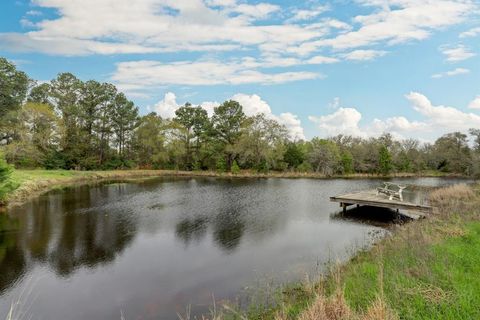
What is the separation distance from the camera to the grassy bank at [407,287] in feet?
16.5

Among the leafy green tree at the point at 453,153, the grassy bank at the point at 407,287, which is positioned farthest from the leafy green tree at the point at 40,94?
the leafy green tree at the point at 453,153

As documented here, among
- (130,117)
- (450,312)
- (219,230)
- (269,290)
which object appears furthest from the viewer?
(130,117)

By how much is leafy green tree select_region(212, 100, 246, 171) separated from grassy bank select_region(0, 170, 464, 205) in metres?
5.96

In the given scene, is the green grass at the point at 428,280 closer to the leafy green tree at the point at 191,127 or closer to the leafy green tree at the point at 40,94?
the leafy green tree at the point at 191,127

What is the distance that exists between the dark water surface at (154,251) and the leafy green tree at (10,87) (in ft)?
61.6

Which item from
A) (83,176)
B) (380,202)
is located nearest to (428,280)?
(380,202)

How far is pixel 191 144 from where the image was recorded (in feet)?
196

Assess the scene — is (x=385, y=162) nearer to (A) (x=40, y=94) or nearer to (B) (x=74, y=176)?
(B) (x=74, y=176)

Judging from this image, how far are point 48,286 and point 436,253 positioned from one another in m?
11.9

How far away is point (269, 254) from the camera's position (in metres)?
12.9

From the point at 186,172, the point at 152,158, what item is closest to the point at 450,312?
the point at 186,172

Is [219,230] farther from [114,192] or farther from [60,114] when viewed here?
[60,114]

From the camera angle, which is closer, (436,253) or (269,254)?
(436,253)

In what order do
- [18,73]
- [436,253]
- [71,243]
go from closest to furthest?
[436,253] → [71,243] → [18,73]
